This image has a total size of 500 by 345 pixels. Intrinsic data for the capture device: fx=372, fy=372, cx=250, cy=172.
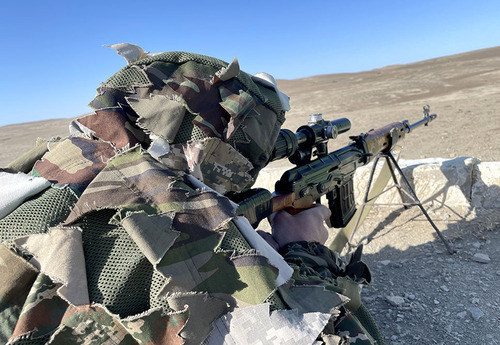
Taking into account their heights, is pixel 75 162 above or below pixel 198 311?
above

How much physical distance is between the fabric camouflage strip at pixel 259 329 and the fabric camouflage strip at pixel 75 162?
22.0 inches

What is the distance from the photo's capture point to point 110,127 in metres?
1.24

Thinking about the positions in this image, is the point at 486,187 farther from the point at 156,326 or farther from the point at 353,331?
the point at 156,326

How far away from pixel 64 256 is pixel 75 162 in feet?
1.11

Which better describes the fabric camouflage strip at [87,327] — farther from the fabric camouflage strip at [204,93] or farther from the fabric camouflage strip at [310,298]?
the fabric camouflage strip at [204,93]

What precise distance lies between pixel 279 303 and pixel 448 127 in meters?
8.53

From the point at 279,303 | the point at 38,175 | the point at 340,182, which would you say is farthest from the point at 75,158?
the point at 340,182

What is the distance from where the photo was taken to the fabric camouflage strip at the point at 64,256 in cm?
92

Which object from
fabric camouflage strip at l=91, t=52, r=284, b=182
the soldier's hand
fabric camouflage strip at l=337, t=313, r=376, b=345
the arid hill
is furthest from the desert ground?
fabric camouflage strip at l=91, t=52, r=284, b=182

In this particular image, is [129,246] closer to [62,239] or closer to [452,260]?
[62,239]

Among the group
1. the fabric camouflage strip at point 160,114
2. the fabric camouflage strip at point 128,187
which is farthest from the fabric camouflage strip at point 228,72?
the fabric camouflage strip at point 128,187

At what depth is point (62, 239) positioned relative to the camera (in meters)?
0.96

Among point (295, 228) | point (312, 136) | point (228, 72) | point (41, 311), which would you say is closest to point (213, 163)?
point (228, 72)

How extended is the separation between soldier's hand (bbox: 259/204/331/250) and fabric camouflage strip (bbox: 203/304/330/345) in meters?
1.00
